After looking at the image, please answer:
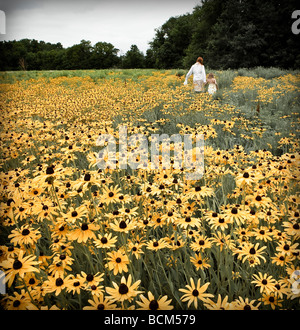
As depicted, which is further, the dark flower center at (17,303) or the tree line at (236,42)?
the tree line at (236,42)

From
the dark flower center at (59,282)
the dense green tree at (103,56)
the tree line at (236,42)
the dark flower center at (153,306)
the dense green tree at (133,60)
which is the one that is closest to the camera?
the dark flower center at (153,306)

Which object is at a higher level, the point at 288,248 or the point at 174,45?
the point at 174,45

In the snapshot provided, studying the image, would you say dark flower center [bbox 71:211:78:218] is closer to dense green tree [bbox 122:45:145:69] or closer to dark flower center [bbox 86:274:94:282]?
dark flower center [bbox 86:274:94:282]

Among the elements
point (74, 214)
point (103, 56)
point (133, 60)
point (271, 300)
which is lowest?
point (271, 300)

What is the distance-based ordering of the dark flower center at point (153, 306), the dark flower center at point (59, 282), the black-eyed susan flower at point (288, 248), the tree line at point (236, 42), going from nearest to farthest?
the dark flower center at point (153, 306), the dark flower center at point (59, 282), the black-eyed susan flower at point (288, 248), the tree line at point (236, 42)

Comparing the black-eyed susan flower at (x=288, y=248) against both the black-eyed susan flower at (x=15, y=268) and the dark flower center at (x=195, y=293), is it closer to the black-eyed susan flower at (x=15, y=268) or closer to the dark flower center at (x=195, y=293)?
the dark flower center at (x=195, y=293)

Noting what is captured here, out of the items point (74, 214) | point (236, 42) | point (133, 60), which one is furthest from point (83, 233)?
point (133, 60)

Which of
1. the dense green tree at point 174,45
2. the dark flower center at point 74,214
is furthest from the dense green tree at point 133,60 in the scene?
the dark flower center at point 74,214

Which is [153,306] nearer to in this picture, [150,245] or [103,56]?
[150,245]

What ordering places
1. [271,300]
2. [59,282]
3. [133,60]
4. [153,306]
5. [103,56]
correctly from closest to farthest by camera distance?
[153,306]
[59,282]
[271,300]
[103,56]
[133,60]

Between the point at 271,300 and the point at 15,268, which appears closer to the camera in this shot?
the point at 15,268

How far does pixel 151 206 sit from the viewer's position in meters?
2.49
